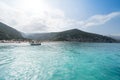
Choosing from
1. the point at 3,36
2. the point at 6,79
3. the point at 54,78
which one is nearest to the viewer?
the point at 6,79

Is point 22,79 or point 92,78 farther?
point 92,78

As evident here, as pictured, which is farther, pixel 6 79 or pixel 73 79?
pixel 73 79

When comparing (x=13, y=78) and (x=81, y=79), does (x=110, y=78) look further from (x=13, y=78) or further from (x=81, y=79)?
(x=13, y=78)

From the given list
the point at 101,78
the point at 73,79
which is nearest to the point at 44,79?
the point at 73,79

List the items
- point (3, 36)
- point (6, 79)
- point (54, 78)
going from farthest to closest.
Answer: point (3, 36)
point (54, 78)
point (6, 79)

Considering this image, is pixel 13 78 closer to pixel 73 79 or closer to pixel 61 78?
pixel 61 78

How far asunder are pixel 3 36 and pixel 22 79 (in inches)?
6628

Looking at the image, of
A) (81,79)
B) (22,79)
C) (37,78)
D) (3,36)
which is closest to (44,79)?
(37,78)

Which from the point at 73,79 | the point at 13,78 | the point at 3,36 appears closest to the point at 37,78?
the point at 13,78

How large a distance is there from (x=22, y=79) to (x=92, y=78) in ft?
28.2

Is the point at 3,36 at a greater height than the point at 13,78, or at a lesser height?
greater

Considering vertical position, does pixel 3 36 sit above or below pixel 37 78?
above

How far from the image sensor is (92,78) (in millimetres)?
13555

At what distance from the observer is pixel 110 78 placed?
13633mm
